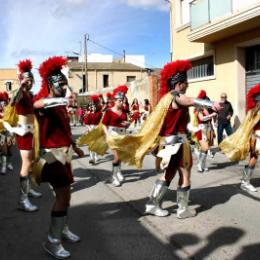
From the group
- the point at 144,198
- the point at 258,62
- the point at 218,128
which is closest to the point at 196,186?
the point at 144,198

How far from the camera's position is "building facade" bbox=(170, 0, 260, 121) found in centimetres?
1351

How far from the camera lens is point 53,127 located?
4.59 m

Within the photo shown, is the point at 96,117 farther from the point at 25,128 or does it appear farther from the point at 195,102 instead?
the point at 195,102

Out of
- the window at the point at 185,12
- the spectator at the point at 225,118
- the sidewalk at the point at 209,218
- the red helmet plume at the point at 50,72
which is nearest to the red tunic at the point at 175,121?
the sidewalk at the point at 209,218

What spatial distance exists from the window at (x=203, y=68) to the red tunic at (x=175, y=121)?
438 inches

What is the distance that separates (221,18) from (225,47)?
52.7 inches

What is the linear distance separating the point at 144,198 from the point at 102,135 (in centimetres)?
212

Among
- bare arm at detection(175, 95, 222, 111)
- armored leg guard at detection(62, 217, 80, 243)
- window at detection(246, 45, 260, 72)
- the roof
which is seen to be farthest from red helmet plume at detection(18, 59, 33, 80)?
the roof

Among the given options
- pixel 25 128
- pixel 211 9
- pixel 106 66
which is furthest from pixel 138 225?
pixel 106 66

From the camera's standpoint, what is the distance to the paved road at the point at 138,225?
4.52 meters

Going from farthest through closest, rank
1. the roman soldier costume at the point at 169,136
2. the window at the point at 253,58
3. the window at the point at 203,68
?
the window at the point at 203,68 < the window at the point at 253,58 < the roman soldier costume at the point at 169,136

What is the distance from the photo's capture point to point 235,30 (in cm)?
1405

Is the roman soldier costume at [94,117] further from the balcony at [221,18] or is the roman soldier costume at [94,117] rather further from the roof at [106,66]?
the roof at [106,66]

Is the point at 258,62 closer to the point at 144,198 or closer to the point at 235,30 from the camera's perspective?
the point at 235,30
